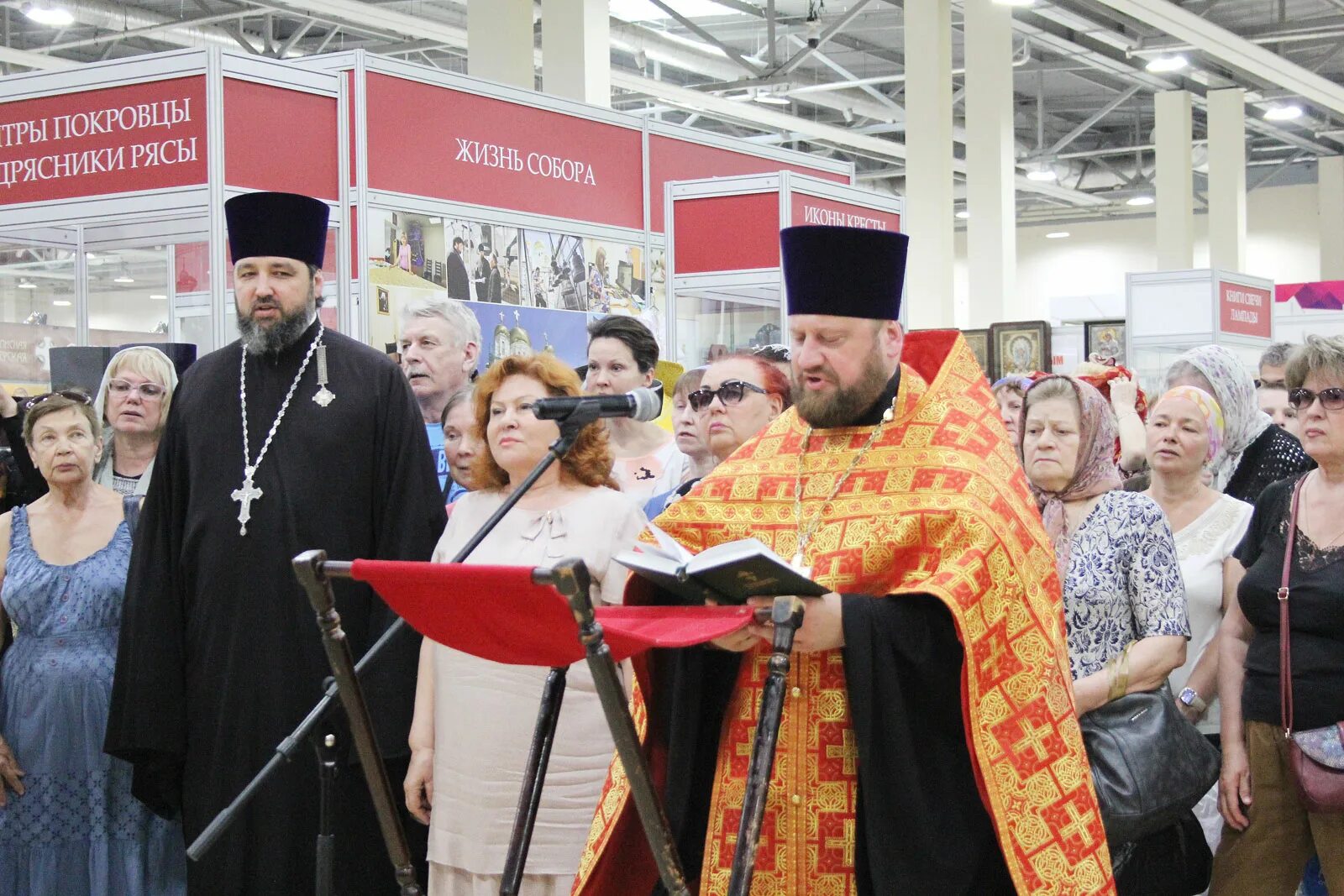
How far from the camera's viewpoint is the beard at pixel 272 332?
11.5 feet

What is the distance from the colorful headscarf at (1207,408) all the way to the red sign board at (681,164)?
392cm

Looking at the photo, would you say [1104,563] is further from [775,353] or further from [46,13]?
[46,13]

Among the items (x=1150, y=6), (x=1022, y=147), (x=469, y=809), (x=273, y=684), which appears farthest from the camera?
(x=1022, y=147)

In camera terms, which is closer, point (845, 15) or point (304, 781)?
point (304, 781)

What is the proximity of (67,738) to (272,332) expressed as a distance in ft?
4.16

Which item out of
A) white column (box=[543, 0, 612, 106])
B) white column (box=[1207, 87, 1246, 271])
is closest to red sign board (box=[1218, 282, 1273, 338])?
white column (box=[543, 0, 612, 106])

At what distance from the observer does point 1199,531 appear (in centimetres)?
385

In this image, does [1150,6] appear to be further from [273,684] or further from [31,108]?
[273,684]

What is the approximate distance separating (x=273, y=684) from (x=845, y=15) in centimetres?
1266

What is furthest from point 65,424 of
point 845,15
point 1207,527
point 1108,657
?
point 845,15

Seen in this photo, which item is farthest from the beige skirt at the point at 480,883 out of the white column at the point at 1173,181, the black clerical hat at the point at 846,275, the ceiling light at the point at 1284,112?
the ceiling light at the point at 1284,112

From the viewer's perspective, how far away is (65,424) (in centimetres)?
405

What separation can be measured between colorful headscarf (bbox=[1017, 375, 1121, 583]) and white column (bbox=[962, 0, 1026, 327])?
38.1 ft

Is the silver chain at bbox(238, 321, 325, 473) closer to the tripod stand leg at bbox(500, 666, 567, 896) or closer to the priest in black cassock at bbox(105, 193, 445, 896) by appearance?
the priest in black cassock at bbox(105, 193, 445, 896)
